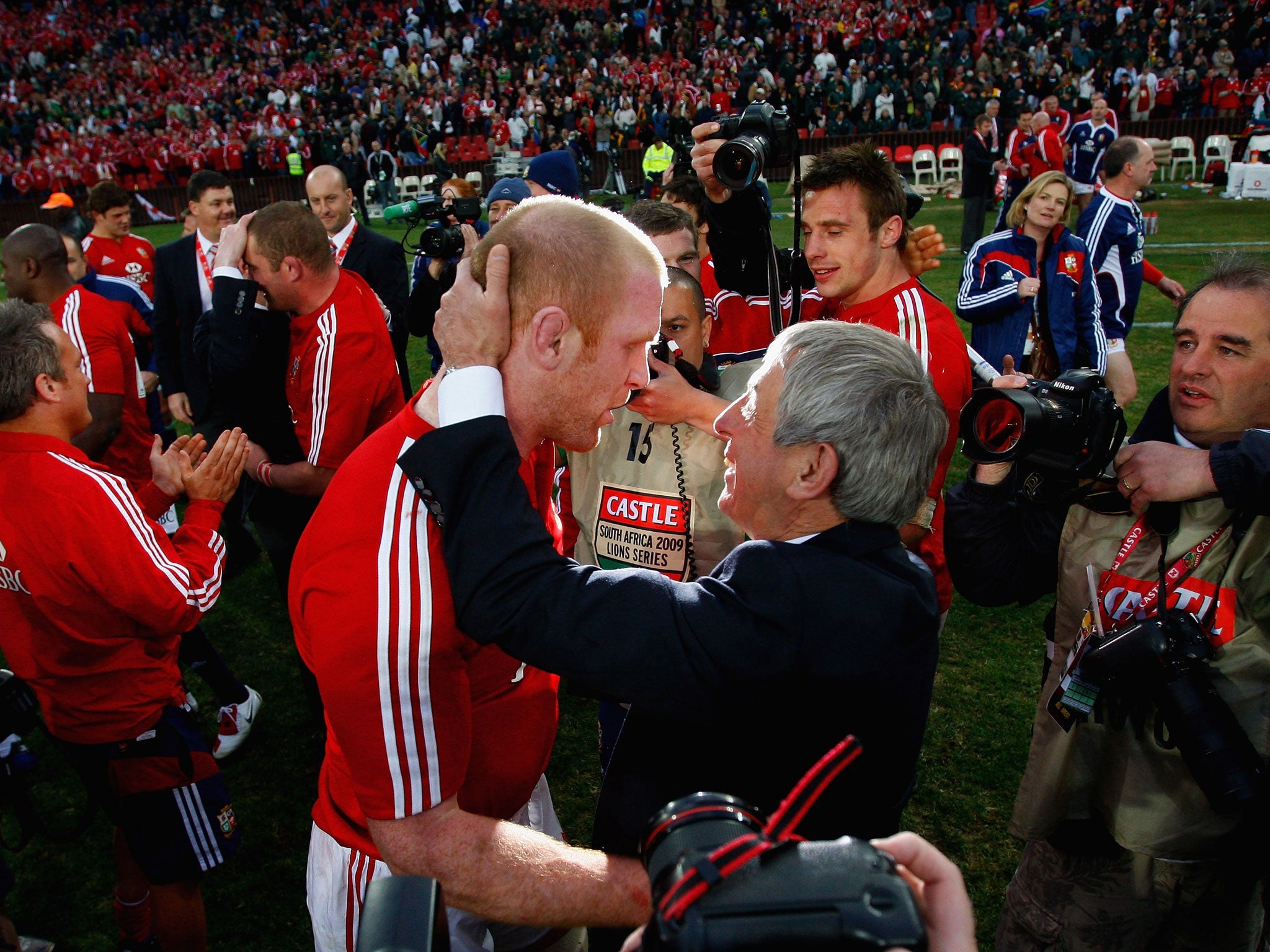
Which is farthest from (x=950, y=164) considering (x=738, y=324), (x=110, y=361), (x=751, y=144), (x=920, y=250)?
(x=110, y=361)

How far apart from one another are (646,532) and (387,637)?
1.31m

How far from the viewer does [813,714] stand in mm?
1383

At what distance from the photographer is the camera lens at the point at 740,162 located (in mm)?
2781

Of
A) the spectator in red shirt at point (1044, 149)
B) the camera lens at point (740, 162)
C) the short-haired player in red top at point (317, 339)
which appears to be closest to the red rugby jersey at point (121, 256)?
the short-haired player in red top at point (317, 339)

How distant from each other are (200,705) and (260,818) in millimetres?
1141

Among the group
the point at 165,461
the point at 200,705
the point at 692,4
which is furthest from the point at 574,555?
the point at 692,4

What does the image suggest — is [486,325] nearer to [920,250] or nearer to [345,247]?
[920,250]

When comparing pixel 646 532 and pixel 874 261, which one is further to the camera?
pixel 874 261

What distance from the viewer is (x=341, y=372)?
11.5 feet

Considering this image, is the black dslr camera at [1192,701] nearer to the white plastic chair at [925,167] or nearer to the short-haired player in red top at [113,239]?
the short-haired player in red top at [113,239]

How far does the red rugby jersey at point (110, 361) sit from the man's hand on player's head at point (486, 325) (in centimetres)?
359

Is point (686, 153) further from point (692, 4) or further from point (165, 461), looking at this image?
point (692, 4)

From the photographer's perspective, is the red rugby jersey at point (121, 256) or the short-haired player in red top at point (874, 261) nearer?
the short-haired player in red top at point (874, 261)

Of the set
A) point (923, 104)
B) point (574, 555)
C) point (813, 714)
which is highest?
point (923, 104)
